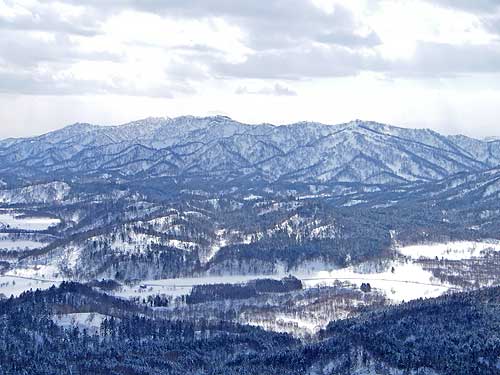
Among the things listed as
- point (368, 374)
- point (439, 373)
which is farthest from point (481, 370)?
point (368, 374)

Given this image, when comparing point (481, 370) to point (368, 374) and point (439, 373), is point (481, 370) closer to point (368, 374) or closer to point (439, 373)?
point (439, 373)

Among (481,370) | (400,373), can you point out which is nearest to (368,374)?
(400,373)

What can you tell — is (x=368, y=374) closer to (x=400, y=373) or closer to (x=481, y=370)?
(x=400, y=373)
